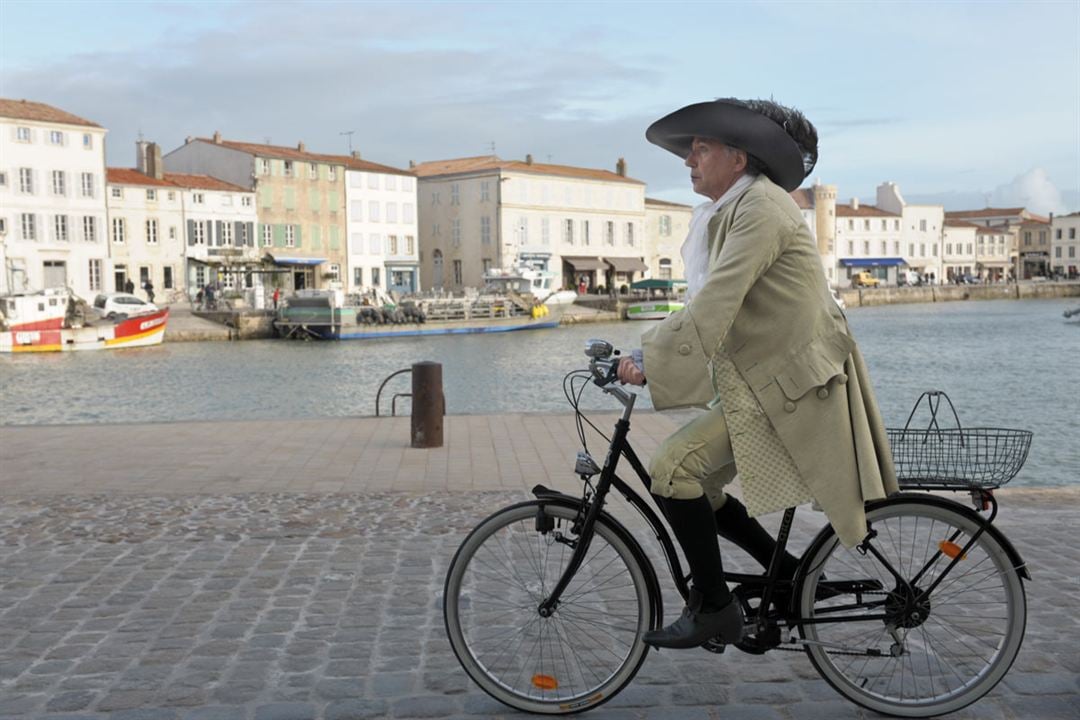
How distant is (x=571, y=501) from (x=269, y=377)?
109 ft

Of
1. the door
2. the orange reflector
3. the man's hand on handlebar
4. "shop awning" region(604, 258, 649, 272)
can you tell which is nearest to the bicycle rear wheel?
the orange reflector

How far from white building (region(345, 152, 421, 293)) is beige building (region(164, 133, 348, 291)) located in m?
0.91

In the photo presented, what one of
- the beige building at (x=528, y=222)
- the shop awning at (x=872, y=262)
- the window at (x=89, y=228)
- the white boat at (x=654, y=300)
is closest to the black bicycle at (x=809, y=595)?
the window at (x=89, y=228)

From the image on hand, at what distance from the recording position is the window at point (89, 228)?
188 ft

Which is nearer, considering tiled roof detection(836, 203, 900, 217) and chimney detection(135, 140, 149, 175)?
A: chimney detection(135, 140, 149, 175)

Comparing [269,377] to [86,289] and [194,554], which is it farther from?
[194,554]

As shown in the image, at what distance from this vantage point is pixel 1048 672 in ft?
12.8

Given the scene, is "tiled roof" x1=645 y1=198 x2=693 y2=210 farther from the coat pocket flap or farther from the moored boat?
the coat pocket flap

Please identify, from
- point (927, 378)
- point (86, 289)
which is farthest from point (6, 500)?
point (86, 289)

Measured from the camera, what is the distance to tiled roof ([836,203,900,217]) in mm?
114825

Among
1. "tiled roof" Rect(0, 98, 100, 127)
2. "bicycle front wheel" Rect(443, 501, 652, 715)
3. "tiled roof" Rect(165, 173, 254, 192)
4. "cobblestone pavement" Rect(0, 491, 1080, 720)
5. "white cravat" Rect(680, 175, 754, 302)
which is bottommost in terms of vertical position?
"cobblestone pavement" Rect(0, 491, 1080, 720)

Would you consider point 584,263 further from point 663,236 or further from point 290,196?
point 290,196

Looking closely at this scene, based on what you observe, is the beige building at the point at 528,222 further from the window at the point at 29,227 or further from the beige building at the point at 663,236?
the window at the point at 29,227

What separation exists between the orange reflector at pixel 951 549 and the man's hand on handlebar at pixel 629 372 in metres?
1.11
